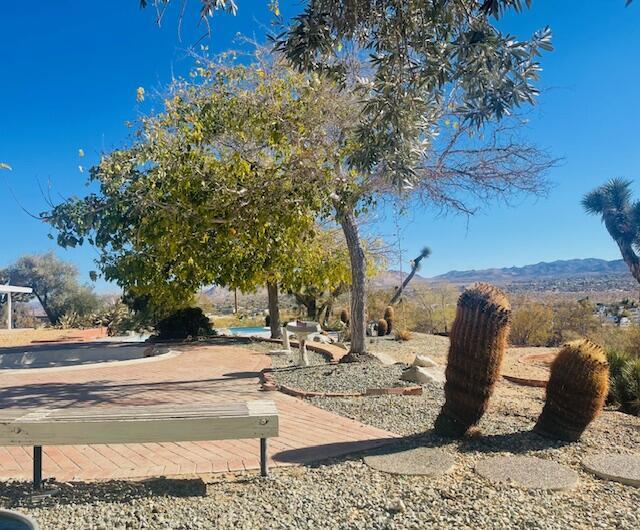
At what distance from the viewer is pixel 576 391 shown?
18.3 feet

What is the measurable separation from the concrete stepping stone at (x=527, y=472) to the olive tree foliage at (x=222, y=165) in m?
5.88

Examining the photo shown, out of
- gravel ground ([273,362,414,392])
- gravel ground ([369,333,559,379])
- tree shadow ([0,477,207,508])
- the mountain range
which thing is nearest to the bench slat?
tree shadow ([0,477,207,508])

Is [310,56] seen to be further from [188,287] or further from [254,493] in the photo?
[188,287]

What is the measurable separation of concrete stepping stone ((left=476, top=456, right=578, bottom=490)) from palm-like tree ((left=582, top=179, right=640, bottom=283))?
29.8 metres

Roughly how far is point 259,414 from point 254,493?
0.54 meters

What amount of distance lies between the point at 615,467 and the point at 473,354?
140 centimetres

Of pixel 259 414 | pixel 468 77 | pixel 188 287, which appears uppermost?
pixel 468 77

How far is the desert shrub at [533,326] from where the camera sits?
788 inches

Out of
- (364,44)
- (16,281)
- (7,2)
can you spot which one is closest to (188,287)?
→ (7,2)

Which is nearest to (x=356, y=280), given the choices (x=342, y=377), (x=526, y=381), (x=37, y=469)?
(x=342, y=377)

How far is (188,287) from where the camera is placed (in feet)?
54.8

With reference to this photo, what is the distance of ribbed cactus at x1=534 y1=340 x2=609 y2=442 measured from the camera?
18.1ft

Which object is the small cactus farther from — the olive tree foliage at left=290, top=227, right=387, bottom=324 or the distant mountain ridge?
the distant mountain ridge

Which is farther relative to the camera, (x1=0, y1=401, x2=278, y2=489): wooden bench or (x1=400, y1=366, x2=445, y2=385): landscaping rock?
(x1=400, y1=366, x2=445, y2=385): landscaping rock
